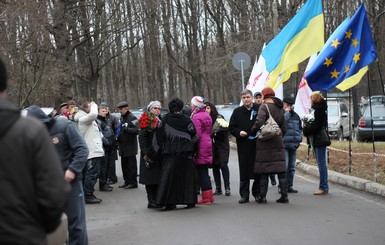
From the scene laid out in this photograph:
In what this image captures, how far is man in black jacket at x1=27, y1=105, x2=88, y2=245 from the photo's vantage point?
18.0ft

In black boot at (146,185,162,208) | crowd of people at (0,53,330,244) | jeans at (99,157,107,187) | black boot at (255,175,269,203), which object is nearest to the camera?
crowd of people at (0,53,330,244)

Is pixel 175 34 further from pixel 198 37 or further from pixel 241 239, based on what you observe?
pixel 241 239

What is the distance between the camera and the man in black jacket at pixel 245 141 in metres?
9.48

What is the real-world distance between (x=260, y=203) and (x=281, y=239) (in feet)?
8.57

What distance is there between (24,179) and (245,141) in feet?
22.5

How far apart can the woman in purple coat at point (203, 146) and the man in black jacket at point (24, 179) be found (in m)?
6.76

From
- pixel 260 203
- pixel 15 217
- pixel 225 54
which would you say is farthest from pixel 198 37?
pixel 15 217

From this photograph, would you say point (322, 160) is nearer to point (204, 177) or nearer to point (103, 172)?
point (204, 177)

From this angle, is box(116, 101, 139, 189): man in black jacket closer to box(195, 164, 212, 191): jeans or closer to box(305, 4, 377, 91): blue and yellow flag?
box(195, 164, 212, 191): jeans

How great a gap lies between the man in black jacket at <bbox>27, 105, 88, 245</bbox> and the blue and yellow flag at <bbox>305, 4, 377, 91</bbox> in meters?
6.05

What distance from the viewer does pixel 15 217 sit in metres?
2.89

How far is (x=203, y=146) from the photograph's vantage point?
9.80 meters

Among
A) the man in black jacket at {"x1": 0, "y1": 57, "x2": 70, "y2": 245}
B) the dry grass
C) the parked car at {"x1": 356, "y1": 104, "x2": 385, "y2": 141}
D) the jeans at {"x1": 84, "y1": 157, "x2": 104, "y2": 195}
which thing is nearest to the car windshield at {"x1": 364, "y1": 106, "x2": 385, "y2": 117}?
the parked car at {"x1": 356, "y1": 104, "x2": 385, "y2": 141}

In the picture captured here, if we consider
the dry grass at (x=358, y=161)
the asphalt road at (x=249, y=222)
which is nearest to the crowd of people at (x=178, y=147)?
the asphalt road at (x=249, y=222)
